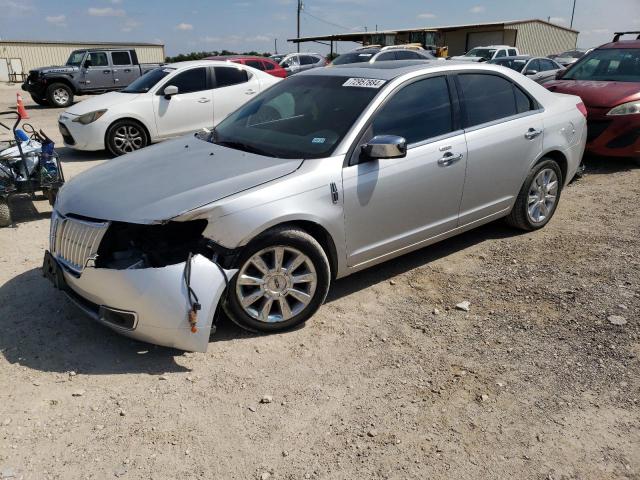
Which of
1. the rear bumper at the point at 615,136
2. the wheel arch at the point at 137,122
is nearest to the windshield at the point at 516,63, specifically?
the rear bumper at the point at 615,136

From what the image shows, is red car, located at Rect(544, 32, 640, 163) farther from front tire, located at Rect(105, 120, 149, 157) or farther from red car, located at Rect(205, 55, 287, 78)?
red car, located at Rect(205, 55, 287, 78)

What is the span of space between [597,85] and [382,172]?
5.90 m

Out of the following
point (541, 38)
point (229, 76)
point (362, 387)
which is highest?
point (541, 38)

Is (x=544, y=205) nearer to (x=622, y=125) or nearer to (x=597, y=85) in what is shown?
Answer: (x=622, y=125)

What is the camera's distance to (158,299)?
3020 mm

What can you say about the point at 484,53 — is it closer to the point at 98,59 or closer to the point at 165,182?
the point at 98,59

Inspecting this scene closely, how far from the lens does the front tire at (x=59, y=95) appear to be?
17.3 m

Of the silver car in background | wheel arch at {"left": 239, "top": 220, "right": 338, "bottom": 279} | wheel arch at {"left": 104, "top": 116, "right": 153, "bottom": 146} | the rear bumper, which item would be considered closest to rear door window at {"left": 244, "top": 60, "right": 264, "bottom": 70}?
wheel arch at {"left": 104, "top": 116, "right": 153, "bottom": 146}

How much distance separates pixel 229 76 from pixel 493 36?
36846 mm

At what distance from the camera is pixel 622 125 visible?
24.5ft

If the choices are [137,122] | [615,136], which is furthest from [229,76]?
[615,136]

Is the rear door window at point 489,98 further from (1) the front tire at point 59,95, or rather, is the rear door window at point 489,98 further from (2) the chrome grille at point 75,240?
(1) the front tire at point 59,95

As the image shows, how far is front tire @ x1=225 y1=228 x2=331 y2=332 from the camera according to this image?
10.9 ft

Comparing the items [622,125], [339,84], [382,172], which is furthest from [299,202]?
[622,125]
